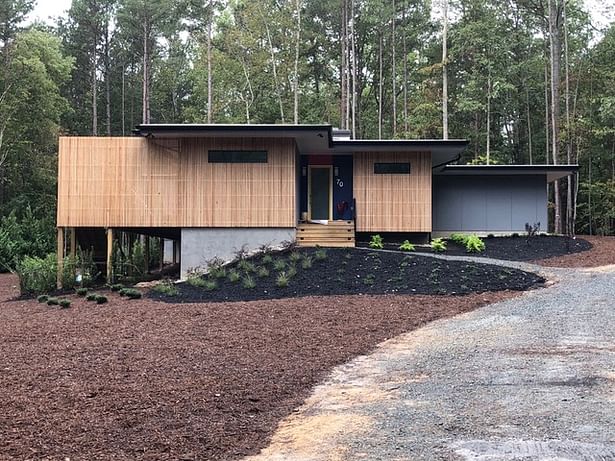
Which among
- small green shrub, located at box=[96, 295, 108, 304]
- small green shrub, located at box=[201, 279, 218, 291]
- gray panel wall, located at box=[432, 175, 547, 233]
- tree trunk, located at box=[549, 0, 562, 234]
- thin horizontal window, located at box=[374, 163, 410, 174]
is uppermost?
tree trunk, located at box=[549, 0, 562, 234]

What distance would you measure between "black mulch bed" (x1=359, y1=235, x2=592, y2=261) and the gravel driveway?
7.30 m

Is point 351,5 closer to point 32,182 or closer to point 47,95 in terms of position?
point 47,95

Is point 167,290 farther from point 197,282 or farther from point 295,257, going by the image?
point 295,257

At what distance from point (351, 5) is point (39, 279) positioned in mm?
20888

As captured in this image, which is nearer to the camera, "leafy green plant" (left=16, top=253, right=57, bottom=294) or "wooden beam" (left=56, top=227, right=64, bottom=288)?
"leafy green plant" (left=16, top=253, right=57, bottom=294)

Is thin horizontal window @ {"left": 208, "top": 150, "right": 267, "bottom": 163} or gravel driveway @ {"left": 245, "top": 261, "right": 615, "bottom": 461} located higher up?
thin horizontal window @ {"left": 208, "top": 150, "right": 267, "bottom": 163}

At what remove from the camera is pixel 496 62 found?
92.7 feet

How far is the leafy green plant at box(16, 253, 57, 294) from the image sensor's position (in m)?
14.8

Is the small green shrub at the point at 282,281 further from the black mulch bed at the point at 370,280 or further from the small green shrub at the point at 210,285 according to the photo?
the small green shrub at the point at 210,285

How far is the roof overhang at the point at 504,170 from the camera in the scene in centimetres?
1859

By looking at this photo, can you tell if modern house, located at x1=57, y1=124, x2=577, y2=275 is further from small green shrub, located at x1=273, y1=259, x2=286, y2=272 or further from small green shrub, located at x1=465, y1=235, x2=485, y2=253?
small green shrub, located at x1=465, y1=235, x2=485, y2=253

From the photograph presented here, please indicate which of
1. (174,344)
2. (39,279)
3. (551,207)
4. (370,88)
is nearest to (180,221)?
(39,279)

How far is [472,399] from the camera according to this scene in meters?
4.93

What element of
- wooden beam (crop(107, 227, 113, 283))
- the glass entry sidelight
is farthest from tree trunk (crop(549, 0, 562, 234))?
wooden beam (crop(107, 227, 113, 283))
